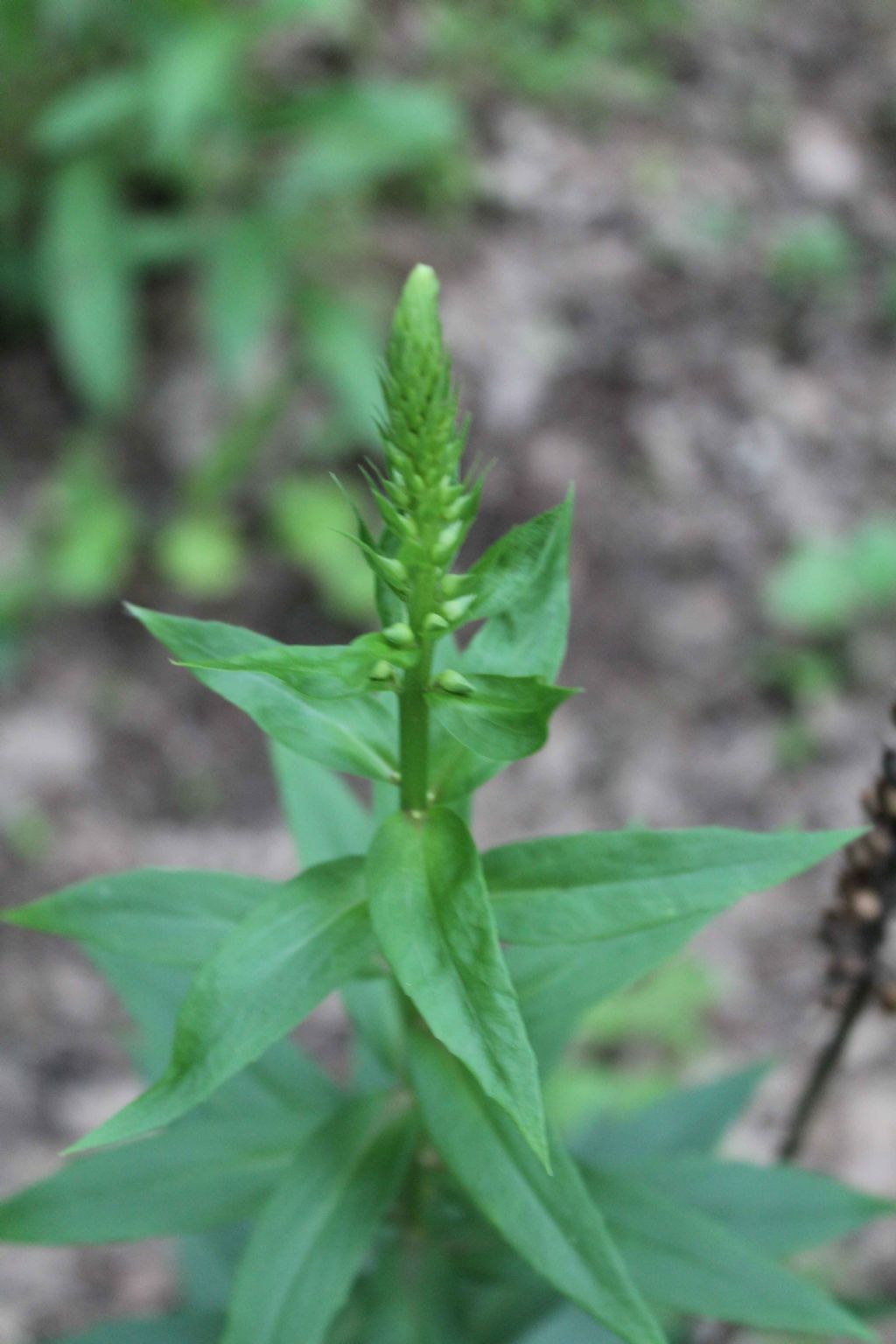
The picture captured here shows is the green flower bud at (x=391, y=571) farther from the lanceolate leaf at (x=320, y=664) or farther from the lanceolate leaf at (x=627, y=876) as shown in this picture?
the lanceolate leaf at (x=627, y=876)

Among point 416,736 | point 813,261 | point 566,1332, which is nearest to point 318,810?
point 416,736

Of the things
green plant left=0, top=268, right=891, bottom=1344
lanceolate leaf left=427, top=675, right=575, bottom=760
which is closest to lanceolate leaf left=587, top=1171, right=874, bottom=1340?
green plant left=0, top=268, right=891, bottom=1344

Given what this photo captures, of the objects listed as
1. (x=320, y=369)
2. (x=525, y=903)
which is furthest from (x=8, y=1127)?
(x=320, y=369)

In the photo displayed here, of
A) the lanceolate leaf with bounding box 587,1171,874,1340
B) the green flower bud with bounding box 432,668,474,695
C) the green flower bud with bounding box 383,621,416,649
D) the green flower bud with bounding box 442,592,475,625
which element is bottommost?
the lanceolate leaf with bounding box 587,1171,874,1340

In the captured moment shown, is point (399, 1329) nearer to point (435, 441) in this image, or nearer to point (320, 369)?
point (435, 441)

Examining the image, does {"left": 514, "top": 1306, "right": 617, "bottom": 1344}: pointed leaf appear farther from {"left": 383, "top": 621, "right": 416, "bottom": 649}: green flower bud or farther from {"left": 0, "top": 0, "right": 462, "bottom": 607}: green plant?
{"left": 0, "top": 0, "right": 462, "bottom": 607}: green plant
